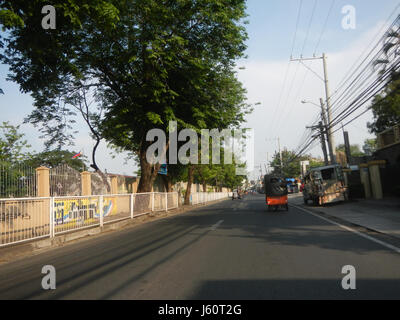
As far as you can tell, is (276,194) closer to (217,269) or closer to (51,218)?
(51,218)

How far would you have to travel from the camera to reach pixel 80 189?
15.8 meters

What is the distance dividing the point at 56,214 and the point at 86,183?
22.4ft

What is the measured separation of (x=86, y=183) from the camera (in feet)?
53.7

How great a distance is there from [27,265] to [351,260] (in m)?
6.42

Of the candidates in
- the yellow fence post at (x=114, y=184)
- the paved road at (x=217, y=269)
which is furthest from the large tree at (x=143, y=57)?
the paved road at (x=217, y=269)

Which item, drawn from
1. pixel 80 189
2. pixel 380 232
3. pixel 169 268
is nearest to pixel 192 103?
pixel 80 189

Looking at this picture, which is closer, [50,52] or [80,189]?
[50,52]

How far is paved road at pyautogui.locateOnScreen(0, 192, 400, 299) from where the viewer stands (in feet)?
13.7

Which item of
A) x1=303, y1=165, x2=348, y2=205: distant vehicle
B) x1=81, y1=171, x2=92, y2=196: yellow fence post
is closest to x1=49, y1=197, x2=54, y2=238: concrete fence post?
x1=81, y1=171, x2=92, y2=196: yellow fence post

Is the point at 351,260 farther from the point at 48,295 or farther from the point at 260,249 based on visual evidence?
the point at 48,295

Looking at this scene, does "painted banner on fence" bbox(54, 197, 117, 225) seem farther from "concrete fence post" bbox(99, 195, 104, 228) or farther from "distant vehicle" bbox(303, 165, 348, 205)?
"distant vehicle" bbox(303, 165, 348, 205)

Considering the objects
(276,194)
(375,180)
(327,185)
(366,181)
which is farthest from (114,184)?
(366,181)

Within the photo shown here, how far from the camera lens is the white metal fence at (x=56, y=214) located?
26.3 feet

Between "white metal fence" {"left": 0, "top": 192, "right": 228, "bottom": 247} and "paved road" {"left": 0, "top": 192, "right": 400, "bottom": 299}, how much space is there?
906 mm
